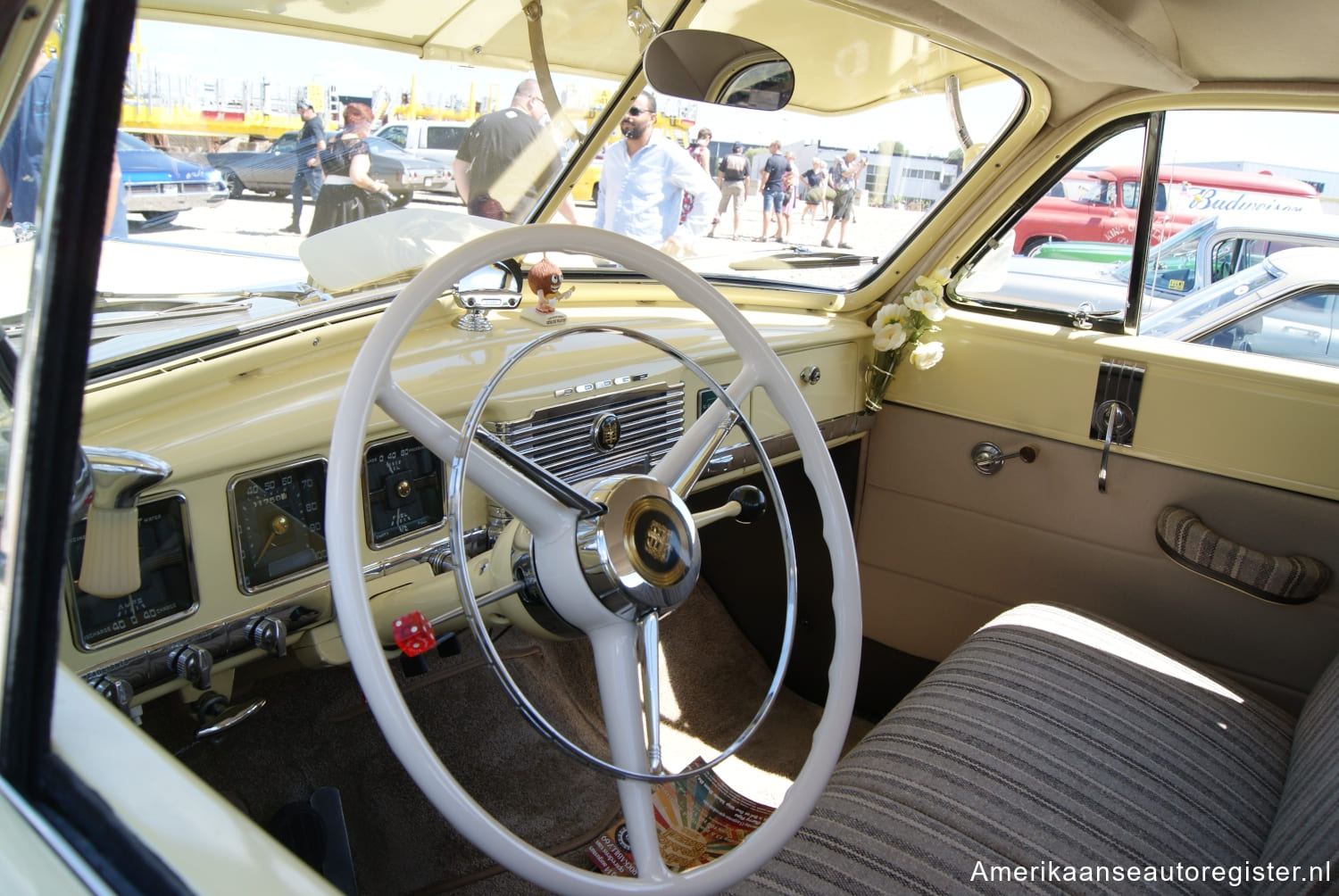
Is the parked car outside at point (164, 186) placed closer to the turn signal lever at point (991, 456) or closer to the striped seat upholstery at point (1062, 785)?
the striped seat upholstery at point (1062, 785)

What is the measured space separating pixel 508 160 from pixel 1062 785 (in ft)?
4.69

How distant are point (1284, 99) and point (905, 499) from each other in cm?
124

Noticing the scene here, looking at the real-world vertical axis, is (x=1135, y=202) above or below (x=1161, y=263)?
above

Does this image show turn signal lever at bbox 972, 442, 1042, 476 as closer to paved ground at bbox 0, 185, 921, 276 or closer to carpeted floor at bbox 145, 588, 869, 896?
carpeted floor at bbox 145, 588, 869, 896

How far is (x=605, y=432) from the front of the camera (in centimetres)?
176

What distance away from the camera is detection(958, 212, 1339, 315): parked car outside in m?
2.09

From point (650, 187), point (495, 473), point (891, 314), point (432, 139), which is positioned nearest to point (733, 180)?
point (650, 187)

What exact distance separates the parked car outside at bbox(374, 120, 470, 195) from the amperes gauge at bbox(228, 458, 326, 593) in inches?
23.2

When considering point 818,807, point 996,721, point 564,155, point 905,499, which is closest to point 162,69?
point 564,155

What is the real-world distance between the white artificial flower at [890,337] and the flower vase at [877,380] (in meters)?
0.05

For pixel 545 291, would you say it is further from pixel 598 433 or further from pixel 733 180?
pixel 733 180

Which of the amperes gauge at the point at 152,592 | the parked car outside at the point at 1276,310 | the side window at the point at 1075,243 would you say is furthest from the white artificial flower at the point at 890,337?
the amperes gauge at the point at 152,592

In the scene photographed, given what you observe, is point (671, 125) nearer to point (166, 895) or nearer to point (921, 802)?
point (921, 802)

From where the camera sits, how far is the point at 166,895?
56 cm
